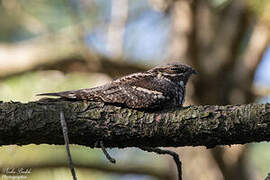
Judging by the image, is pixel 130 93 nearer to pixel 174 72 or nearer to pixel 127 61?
pixel 174 72

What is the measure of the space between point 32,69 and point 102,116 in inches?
192

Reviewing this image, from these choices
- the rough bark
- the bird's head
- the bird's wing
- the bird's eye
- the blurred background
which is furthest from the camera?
the blurred background

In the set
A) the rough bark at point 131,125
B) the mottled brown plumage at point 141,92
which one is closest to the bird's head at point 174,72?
the mottled brown plumage at point 141,92

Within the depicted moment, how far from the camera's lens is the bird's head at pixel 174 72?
4.24 metres

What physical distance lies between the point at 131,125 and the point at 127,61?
4832 millimetres

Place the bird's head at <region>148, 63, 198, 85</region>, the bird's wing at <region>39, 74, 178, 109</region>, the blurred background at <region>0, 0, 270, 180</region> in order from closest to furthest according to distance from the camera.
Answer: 1. the bird's wing at <region>39, 74, 178, 109</region>
2. the bird's head at <region>148, 63, 198, 85</region>
3. the blurred background at <region>0, 0, 270, 180</region>

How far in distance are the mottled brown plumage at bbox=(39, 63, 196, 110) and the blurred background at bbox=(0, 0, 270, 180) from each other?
10.9ft

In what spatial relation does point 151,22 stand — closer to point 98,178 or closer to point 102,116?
point 98,178

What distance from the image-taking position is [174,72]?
170 inches

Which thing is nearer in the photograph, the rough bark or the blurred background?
the rough bark

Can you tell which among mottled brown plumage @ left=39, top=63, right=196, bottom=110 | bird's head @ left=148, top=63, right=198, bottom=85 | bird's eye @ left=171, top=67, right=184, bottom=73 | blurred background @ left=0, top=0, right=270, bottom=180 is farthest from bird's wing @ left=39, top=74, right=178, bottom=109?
blurred background @ left=0, top=0, right=270, bottom=180

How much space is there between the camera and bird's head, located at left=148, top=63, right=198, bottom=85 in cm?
424

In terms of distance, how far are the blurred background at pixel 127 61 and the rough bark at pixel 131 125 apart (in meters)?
4.22

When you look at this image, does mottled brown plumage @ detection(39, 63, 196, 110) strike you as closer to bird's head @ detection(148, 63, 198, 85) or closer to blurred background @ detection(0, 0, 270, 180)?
bird's head @ detection(148, 63, 198, 85)
